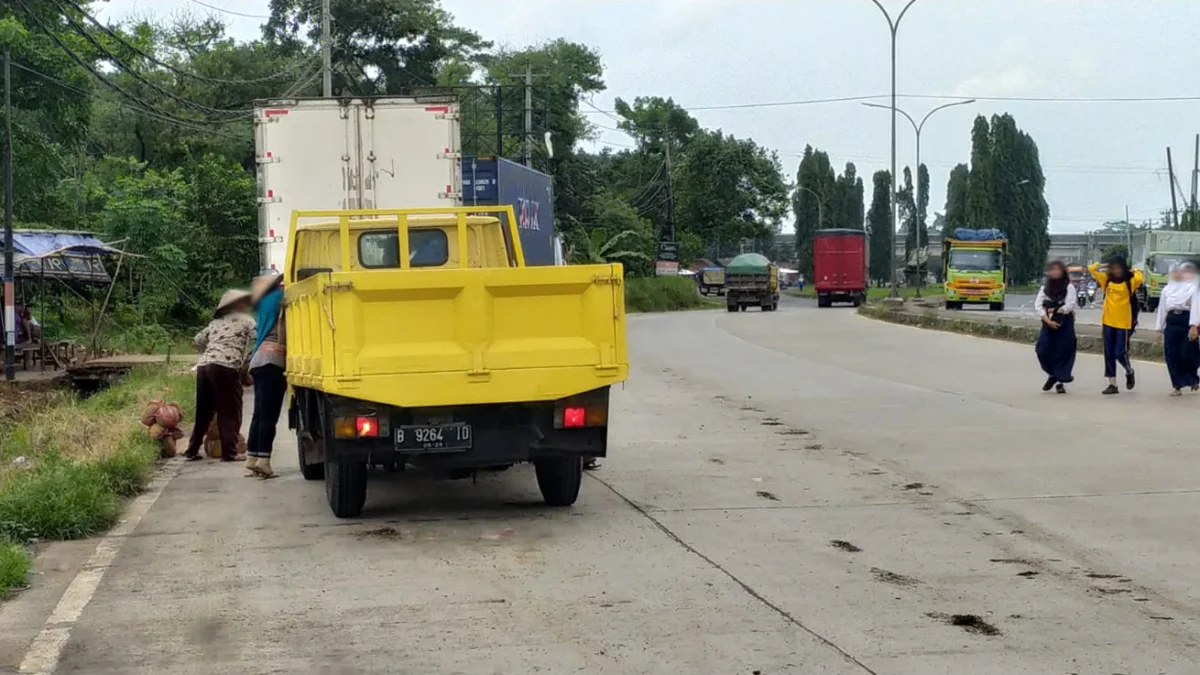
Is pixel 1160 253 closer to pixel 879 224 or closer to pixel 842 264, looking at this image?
pixel 842 264

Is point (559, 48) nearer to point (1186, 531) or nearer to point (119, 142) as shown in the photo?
point (119, 142)

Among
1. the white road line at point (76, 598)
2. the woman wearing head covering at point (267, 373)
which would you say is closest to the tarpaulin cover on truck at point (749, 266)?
the woman wearing head covering at point (267, 373)

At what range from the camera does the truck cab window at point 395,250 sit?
1084cm

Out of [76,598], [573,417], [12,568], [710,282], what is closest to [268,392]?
[573,417]

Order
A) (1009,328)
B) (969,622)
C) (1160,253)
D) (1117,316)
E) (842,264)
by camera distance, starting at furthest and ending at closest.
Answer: (842,264) → (1160,253) → (1009,328) → (1117,316) → (969,622)

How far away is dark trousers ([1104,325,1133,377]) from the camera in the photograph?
16594 mm

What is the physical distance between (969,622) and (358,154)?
13050 millimetres

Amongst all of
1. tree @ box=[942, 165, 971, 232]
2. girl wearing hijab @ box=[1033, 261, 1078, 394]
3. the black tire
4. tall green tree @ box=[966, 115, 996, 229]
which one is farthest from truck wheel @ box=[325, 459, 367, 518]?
tree @ box=[942, 165, 971, 232]

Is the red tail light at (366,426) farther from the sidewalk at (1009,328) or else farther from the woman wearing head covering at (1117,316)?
the sidewalk at (1009,328)

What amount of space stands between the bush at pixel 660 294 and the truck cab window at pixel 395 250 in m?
54.5

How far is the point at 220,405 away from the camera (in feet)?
40.4

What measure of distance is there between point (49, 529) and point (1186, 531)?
7105mm

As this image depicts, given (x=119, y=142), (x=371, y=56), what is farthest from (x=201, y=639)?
(x=371, y=56)

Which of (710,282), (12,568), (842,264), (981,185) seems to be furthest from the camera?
(710,282)
